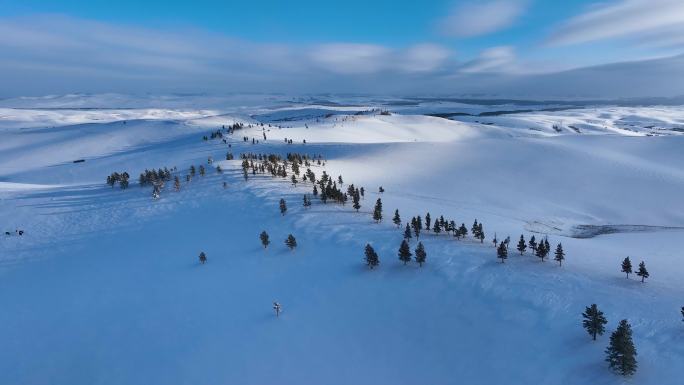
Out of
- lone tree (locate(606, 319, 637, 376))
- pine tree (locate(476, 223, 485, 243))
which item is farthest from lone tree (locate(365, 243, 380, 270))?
lone tree (locate(606, 319, 637, 376))

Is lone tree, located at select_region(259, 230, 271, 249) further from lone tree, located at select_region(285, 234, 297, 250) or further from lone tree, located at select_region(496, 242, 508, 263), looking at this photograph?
lone tree, located at select_region(496, 242, 508, 263)

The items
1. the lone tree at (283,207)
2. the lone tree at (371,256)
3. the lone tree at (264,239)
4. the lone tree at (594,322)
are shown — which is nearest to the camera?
the lone tree at (594,322)

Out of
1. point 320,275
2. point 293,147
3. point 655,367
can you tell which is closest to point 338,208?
point 320,275

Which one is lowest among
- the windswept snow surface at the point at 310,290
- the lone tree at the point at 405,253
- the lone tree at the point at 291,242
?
the windswept snow surface at the point at 310,290

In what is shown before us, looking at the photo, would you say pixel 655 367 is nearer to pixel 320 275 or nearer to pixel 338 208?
pixel 320 275

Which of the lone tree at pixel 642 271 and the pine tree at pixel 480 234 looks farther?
the pine tree at pixel 480 234

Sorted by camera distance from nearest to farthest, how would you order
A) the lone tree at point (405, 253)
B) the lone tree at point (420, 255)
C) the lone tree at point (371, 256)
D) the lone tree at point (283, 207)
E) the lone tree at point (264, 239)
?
the lone tree at point (420, 255)
the lone tree at point (405, 253)
the lone tree at point (371, 256)
the lone tree at point (264, 239)
the lone tree at point (283, 207)

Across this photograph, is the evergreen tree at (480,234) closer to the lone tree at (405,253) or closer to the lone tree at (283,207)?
the lone tree at (405,253)

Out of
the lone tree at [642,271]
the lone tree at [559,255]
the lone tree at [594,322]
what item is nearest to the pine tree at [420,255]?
the lone tree at [559,255]

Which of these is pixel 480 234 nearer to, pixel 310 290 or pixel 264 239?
pixel 310 290
